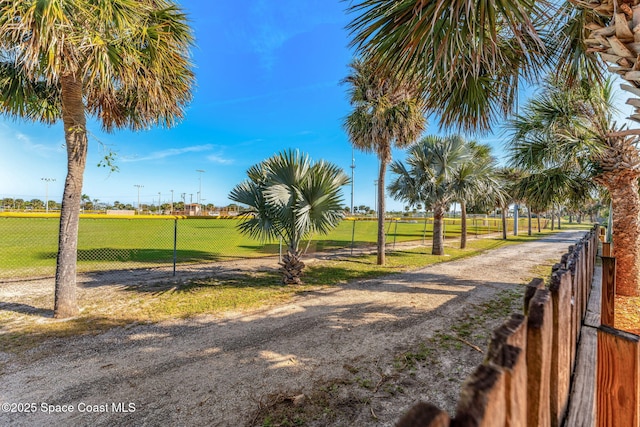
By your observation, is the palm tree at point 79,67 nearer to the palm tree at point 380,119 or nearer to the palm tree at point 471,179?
the palm tree at point 380,119

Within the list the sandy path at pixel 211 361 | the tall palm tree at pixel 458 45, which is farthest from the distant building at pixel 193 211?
the tall palm tree at pixel 458 45

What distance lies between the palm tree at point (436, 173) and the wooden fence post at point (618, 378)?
1166 cm

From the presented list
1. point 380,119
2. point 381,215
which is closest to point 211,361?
point 381,215

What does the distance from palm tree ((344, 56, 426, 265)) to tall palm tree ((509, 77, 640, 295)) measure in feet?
14.5

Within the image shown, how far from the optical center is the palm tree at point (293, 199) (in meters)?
6.45

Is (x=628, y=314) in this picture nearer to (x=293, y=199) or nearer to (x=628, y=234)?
(x=628, y=234)

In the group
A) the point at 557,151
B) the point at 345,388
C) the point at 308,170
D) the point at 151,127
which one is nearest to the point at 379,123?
the point at 308,170

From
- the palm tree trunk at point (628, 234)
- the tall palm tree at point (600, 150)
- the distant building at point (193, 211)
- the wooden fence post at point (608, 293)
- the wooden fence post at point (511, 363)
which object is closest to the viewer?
the wooden fence post at point (511, 363)

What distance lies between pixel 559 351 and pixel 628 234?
6.91 meters

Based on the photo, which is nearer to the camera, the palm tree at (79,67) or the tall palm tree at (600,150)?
the palm tree at (79,67)

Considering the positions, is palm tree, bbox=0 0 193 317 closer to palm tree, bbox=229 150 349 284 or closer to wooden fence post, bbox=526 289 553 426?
palm tree, bbox=229 150 349 284

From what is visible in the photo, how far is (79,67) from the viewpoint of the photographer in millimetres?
4383

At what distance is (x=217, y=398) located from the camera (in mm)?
2621

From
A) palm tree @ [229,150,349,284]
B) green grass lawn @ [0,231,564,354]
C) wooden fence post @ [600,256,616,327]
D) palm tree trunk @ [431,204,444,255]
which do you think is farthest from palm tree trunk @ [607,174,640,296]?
palm tree trunk @ [431,204,444,255]
